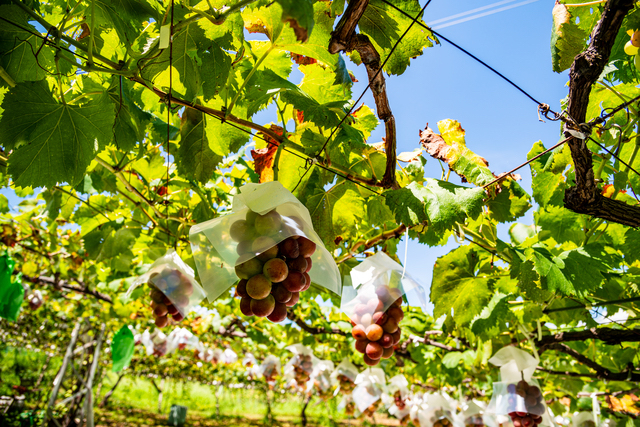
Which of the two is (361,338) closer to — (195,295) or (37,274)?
(195,295)

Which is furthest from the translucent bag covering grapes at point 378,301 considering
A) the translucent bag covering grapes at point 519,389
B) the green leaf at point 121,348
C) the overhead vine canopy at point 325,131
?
the green leaf at point 121,348

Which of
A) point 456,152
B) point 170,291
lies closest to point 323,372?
point 170,291

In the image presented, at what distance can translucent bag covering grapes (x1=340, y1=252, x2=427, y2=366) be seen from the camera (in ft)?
4.28

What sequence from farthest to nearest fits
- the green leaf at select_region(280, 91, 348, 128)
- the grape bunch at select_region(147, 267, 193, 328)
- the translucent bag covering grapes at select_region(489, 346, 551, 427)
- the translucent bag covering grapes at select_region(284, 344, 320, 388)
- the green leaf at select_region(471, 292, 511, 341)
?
1. the translucent bag covering grapes at select_region(284, 344, 320, 388)
2. the translucent bag covering grapes at select_region(489, 346, 551, 427)
3. the green leaf at select_region(471, 292, 511, 341)
4. the grape bunch at select_region(147, 267, 193, 328)
5. the green leaf at select_region(280, 91, 348, 128)

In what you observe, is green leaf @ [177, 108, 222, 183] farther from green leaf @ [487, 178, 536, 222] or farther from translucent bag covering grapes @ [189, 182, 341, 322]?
green leaf @ [487, 178, 536, 222]

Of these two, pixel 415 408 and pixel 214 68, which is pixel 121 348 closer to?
pixel 214 68

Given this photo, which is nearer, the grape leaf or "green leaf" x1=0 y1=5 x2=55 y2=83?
"green leaf" x1=0 y1=5 x2=55 y2=83

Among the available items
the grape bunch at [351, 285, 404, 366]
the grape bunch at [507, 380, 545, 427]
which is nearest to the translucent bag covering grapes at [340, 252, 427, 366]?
the grape bunch at [351, 285, 404, 366]

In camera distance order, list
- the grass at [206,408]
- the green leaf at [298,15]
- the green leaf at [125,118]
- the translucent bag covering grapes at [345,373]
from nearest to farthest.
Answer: the green leaf at [298,15]
the green leaf at [125,118]
the translucent bag covering grapes at [345,373]
the grass at [206,408]

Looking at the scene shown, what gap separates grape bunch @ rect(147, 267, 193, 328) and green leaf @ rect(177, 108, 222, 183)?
0.42 m

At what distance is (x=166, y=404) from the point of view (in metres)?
18.2

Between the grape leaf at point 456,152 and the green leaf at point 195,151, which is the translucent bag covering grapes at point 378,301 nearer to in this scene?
the grape leaf at point 456,152

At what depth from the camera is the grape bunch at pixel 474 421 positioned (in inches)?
155

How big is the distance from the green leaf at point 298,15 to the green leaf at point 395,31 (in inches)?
20.6
